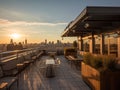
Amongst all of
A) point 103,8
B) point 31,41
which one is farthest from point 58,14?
point 31,41

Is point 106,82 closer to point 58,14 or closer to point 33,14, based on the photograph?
point 33,14

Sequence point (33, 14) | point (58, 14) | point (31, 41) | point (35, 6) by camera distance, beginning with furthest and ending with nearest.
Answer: point (31, 41), point (58, 14), point (33, 14), point (35, 6)

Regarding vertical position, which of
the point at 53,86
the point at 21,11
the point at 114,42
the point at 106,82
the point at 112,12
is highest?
the point at 21,11

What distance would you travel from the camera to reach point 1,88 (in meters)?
5.01

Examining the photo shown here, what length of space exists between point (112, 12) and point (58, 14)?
904cm

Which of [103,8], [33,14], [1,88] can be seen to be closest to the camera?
[1,88]

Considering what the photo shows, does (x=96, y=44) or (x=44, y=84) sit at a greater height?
(x=96, y=44)

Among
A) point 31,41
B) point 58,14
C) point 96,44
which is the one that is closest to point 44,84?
point 58,14

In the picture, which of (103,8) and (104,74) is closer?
(104,74)

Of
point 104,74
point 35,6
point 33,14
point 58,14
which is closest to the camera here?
point 104,74

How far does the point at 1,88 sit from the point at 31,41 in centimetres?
3565

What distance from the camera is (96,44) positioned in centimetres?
1762

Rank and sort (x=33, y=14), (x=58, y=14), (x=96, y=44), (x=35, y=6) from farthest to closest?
1. (x=96, y=44)
2. (x=58, y=14)
3. (x=33, y=14)
4. (x=35, y=6)

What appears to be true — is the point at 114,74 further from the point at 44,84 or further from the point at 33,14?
the point at 33,14
